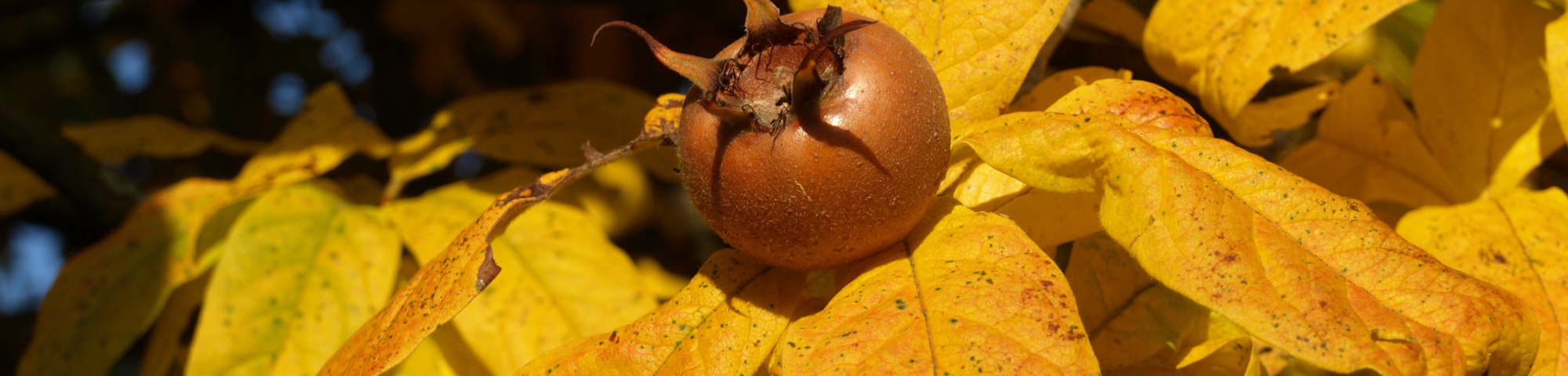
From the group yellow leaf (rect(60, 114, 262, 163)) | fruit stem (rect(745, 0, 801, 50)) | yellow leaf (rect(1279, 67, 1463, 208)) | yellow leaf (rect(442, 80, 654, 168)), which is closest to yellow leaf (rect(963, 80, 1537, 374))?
fruit stem (rect(745, 0, 801, 50))

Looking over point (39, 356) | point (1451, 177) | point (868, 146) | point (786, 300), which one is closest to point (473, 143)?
point (39, 356)

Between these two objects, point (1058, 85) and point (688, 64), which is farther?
point (1058, 85)

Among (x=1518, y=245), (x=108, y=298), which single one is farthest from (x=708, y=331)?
(x=108, y=298)

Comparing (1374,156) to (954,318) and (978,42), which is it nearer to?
(978,42)

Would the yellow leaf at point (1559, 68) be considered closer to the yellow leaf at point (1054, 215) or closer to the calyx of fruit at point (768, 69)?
the yellow leaf at point (1054, 215)

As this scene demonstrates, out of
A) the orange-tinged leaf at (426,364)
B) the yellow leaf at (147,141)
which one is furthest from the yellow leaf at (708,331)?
the yellow leaf at (147,141)

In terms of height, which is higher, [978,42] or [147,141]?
[978,42]
